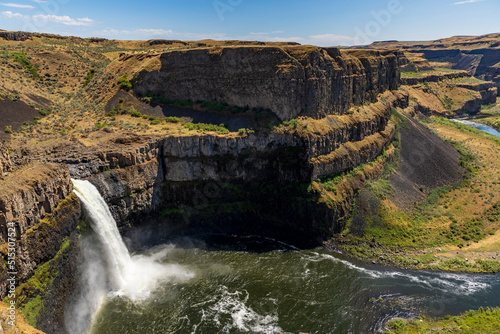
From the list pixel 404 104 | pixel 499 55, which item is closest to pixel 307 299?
pixel 404 104

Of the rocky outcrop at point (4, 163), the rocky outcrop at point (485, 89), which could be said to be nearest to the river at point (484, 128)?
the rocky outcrop at point (485, 89)

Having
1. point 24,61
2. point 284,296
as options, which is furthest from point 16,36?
point 284,296

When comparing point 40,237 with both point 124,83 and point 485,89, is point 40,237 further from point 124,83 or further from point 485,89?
point 485,89

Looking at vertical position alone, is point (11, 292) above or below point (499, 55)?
below

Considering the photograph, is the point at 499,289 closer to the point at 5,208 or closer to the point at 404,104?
the point at 5,208

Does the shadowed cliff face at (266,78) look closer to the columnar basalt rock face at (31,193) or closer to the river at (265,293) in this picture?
the river at (265,293)

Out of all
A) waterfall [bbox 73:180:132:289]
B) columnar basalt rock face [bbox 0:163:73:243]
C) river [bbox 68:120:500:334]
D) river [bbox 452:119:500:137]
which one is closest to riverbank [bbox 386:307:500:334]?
river [bbox 68:120:500:334]

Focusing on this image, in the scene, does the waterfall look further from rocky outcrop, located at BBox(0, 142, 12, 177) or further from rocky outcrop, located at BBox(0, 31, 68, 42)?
rocky outcrop, located at BBox(0, 31, 68, 42)
